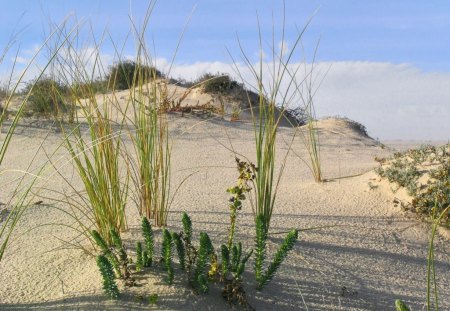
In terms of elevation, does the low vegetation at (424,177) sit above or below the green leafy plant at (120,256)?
above

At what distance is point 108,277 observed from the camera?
2.43 metres

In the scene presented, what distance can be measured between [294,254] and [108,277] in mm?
1096

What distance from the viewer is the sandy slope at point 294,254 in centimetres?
263

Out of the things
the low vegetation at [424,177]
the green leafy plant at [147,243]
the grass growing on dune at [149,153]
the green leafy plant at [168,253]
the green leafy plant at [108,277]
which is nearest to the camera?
the green leafy plant at [108,277]

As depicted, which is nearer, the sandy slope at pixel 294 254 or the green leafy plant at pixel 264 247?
the green leafy plant at pixel 264 247

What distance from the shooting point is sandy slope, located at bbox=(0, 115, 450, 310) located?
8.64ft

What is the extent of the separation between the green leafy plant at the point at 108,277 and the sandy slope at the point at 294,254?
2.0 inches

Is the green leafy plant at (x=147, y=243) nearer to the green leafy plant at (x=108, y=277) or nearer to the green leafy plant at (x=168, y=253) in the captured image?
the green leafy plant at (x=168, y=253)

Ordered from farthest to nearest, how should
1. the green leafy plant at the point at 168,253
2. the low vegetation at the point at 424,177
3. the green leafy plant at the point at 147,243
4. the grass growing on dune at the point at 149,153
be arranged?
the low vegetation at the point at 424,177 → the grass growing on dune at the point at 149,153 → the green leafy plant at the point at 147,243 → the green leafy plant at the point at 168,253

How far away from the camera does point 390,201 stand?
168 inches

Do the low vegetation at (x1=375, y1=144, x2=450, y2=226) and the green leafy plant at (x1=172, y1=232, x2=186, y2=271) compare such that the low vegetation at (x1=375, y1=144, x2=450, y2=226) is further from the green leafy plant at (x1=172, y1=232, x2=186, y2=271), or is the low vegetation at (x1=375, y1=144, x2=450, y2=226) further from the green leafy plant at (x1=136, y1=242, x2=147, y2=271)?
the green leafy plant at (x1=136, y1=242, x2=147, y2=271)

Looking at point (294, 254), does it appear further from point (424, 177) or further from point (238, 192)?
point (424, 177)

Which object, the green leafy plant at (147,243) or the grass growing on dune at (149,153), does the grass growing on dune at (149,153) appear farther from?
the green leafy plant at (147,243)

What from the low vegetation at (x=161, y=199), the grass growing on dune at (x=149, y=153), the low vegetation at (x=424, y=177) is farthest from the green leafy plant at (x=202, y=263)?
the low vegetation at (x=424, y=177)
